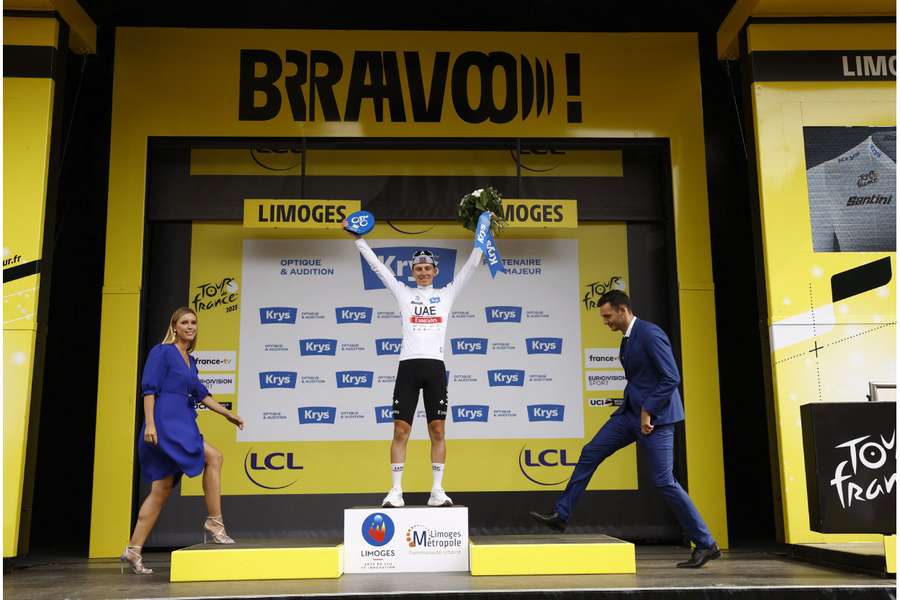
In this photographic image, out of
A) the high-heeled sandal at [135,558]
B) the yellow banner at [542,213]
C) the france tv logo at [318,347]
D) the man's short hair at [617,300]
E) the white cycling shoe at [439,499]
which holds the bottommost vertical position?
the high-heeled sandal at [135,558]

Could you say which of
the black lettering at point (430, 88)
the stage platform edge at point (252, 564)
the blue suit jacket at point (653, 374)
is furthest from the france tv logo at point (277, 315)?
the blue suit jacket at point (653, 374)

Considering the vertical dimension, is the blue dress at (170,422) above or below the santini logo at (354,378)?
below

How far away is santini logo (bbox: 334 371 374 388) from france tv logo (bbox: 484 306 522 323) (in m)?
1.14

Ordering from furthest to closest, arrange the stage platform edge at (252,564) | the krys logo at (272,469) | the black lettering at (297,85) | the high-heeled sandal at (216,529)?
the black lettering at (297,85)
the krys logo at (272,469)
the high-heeled sandal at (216,529)
the stage platform edge at (252,564)

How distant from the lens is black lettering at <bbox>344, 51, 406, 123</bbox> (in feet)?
23.5

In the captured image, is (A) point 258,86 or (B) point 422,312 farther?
(A) point 258,86

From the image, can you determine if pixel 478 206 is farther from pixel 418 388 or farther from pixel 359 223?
pixel 418 388

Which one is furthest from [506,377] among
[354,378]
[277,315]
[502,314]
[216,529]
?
[216,529]

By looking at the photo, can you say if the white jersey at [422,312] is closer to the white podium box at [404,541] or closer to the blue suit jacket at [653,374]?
the white podium box at [404,541]

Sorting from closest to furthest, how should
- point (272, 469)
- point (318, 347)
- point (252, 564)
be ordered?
point (252, 564)
point (272, 469)
point (318, 347)

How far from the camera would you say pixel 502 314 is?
7129 mm

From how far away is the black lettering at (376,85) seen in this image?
715cm

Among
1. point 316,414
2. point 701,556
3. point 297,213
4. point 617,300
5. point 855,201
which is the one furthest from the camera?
point 316,414

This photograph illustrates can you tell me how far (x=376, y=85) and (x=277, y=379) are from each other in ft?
8.91
